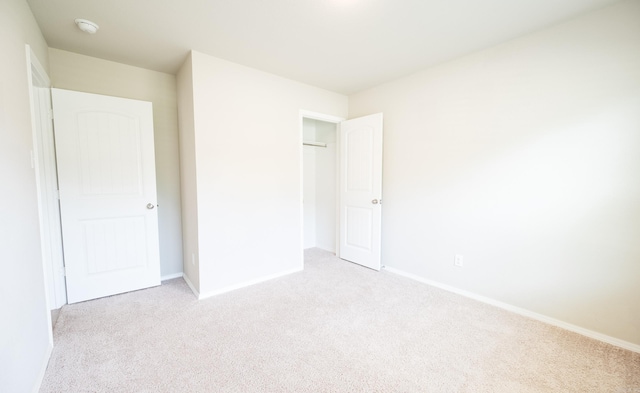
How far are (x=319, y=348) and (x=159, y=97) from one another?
311 cm

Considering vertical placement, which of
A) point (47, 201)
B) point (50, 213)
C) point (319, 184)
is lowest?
point (50, 213)

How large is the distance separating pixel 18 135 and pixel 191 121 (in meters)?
1.24

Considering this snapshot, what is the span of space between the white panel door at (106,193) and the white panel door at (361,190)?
7.84 ft

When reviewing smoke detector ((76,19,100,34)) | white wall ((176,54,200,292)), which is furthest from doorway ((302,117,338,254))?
smoke detector ((76,19,100,34))

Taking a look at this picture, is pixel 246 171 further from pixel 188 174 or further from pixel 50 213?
pixel 50 213

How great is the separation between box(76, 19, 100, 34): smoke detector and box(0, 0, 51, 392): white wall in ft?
0.88

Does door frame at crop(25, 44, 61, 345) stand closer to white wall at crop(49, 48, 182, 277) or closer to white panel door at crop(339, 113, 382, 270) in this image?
white wall at crop(49, 48, 182, 277)

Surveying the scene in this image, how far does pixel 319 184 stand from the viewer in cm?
448

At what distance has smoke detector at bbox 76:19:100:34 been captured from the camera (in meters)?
1.97

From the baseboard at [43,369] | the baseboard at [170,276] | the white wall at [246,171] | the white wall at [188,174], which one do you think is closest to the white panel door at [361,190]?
the white wall at [246,171]

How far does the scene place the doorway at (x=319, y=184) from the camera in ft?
13.8

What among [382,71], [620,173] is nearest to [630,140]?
[620,173]

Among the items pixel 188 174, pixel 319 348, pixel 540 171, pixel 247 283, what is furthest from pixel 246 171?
pixel 540 171

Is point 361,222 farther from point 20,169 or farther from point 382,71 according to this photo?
point 20,169
